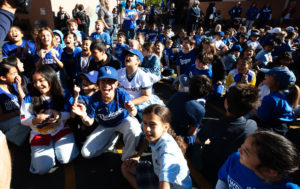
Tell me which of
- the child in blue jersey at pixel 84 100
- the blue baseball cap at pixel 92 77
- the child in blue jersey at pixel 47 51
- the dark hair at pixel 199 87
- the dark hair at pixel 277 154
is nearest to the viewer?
the dark hair at pixel 277 154

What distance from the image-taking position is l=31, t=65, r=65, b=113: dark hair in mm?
2527

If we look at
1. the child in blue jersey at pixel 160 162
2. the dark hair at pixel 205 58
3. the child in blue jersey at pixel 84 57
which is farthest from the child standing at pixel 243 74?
the child in blue jersey at pixel 84 57

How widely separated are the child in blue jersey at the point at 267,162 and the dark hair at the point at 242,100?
0.62 m

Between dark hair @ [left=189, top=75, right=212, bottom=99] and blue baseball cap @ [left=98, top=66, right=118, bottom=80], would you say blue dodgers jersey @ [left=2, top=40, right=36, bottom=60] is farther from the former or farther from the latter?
dark hair @ [left=189, top=75, right=212, bottom=99]

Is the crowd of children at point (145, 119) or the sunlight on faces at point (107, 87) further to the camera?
the sunlight on faces at point (107, 87)

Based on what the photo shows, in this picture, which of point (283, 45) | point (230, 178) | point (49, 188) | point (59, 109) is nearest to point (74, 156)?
point (49, 188)

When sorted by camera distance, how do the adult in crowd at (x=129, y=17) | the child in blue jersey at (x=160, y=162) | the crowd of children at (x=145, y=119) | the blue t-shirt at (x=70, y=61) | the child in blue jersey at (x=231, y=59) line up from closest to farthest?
the crowd of children at (x=145, y=119) → the child in blue jersey at (x=160, y=162) → the blue t-shirt at (x=70, y=61) → the child in blue jersey at (x=231, y=59) → the adult in crowd at (x=129, y=17)

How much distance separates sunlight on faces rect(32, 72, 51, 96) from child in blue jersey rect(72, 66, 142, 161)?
2.07 feet

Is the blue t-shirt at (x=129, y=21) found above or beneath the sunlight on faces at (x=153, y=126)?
above

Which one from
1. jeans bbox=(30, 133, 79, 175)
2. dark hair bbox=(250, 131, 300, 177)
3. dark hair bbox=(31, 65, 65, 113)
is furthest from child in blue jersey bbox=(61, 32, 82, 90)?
dark hair bbox=(250, 131, 300, 177)

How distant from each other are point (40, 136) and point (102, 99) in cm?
106

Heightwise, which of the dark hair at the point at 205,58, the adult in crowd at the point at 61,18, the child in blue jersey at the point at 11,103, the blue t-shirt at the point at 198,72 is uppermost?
the adult in crowd at the point at 61,18

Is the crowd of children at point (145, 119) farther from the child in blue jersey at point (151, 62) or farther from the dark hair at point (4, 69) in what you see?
the child in blue jersey at point (151, 62)

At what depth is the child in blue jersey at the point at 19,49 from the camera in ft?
12.7
